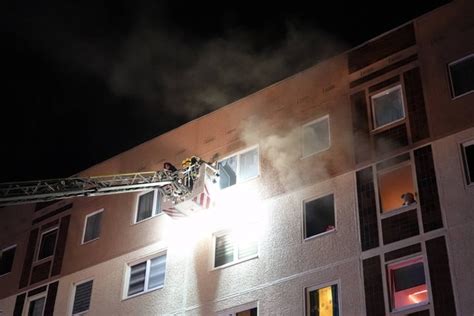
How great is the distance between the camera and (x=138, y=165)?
1119 inches

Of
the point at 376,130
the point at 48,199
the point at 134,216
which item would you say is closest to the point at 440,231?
the point at 376,130

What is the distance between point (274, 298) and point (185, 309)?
132 inches

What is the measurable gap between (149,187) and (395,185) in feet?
30.3

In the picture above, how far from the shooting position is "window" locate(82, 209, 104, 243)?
28141mm

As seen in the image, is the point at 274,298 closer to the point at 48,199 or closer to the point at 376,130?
the point at 376,130

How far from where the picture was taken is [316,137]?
76.0 ft

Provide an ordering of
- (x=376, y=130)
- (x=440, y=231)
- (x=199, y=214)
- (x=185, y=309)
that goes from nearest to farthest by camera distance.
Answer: (x=440, y=231) → (x=376, y=130) → (x=185, y=309) → (x=199, y=214)

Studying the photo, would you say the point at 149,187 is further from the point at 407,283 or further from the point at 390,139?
the point at 407,283

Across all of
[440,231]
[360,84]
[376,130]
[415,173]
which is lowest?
[440,231]

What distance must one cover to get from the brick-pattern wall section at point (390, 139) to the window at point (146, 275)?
26.2 ft

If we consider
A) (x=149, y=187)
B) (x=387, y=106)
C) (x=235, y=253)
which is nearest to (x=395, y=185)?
(x=387, y=106)

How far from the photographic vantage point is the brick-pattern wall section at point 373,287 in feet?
60.8

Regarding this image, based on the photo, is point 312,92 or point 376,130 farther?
point 312,92

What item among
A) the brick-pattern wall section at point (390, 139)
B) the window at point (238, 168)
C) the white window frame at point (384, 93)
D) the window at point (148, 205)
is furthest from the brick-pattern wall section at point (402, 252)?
the window at point (148, 205)
